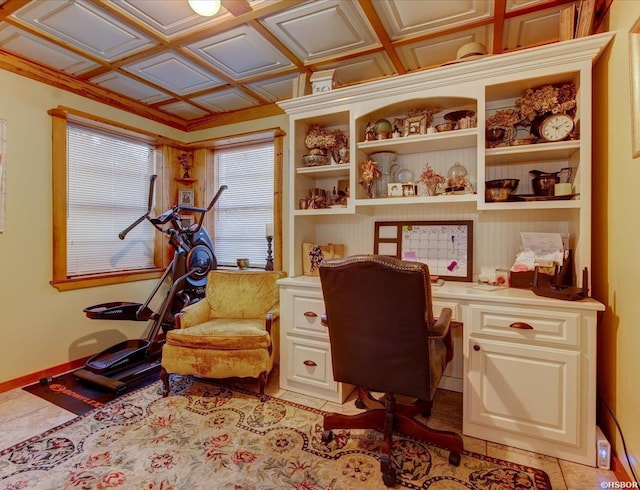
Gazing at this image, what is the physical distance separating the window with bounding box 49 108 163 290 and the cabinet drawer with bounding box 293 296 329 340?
2025 millimetres

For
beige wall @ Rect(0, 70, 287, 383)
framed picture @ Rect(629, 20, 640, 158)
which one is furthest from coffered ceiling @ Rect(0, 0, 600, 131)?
framed picture @ Rect(629, 20, 640, 158)

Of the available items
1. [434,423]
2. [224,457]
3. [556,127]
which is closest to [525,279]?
[556,127]

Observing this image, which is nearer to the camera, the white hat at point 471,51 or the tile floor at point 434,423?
the tile floor at point 434,423

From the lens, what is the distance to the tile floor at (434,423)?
66.1 inches

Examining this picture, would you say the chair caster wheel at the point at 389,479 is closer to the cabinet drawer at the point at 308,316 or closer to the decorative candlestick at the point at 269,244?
the cabinet drawer at the point at 308,316

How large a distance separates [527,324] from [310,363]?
1427 mm

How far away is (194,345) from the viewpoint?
8.09ft

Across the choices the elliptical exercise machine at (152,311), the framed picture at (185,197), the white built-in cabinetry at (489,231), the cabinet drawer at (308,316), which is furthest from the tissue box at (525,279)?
the framed picture at (185,197)

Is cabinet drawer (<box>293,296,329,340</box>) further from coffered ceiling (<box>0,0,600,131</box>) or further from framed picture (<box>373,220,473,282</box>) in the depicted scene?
coffered ceiling (<box>0,0,600,131</box>)

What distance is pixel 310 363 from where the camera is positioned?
250 centimetres

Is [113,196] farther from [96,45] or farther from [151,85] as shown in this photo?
[96,45]

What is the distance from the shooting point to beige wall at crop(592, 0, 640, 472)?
1550mm

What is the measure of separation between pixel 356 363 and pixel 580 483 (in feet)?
3.90

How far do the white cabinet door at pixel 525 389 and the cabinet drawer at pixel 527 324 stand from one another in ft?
0.18
